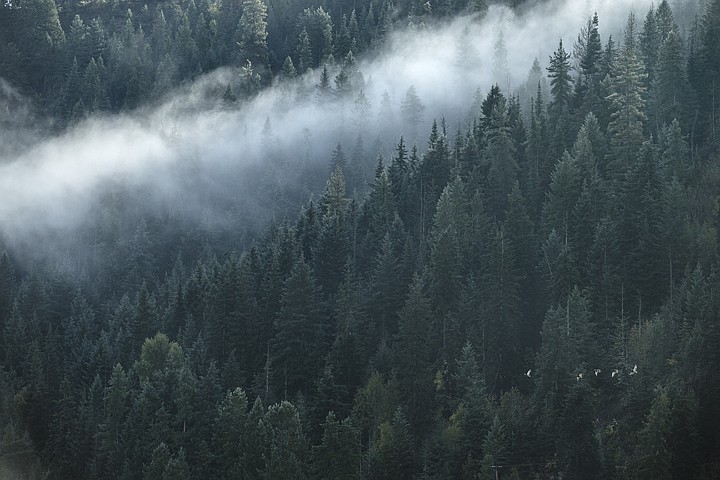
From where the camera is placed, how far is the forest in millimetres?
78500

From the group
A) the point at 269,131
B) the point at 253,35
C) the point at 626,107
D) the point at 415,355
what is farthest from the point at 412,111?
the point at 415,355

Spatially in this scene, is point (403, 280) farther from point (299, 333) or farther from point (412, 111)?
point (412, 111)

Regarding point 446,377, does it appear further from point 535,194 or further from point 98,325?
point 98,325

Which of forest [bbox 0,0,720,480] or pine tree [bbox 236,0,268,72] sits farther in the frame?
pine tree [bbox 236,0,268,72]

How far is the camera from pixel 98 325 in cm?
13050

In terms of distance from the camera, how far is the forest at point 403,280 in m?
78.5

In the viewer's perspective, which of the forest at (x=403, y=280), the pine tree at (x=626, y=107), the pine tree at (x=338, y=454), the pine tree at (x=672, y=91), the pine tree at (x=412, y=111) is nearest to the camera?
the pine tree at (x=338, y=454)

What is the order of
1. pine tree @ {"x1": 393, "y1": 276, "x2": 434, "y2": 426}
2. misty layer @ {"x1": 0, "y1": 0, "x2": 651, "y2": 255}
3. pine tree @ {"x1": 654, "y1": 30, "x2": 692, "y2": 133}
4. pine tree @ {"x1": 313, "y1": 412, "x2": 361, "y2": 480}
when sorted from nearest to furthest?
pine tree @ {"x1": 313, "y1": 412, "x2": 361, "y2": 480} < pine tree @ {"x1": 393, "y1": 276, "x2": 434, "y2": 426} < pine tree @ {"x1": 654, "y1": 30, "x2": 692, "y2": 133} < misty layer @ {"x1": 0, "y1": 0, "x2": 651, "y2": 255}

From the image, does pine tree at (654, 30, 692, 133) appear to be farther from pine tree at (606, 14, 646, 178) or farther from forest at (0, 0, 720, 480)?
pine tree at (606, 14, 646, 178)

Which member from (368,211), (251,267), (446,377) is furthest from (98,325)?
(446,377)

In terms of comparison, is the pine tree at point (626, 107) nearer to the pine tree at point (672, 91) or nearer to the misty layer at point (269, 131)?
the pine tree at point (672, 91)

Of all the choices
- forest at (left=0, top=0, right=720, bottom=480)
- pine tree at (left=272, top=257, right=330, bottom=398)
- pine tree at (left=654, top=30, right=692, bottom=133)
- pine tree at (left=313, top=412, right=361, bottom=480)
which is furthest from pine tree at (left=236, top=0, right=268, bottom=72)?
pine tree at (left=313, top=412, right=361, bottom=480)

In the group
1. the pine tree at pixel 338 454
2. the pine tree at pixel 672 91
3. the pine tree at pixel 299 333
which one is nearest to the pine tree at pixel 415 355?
the pine tree at pixel 299 333

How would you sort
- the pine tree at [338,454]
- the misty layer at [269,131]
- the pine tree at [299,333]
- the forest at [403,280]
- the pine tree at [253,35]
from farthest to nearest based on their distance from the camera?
1. the pine tree at [253,35]
2. the misty layer at [269,131]
3. the pine tree at [299,333]
4. the forest at [403,280]
5. the pine tree at [338,454]
